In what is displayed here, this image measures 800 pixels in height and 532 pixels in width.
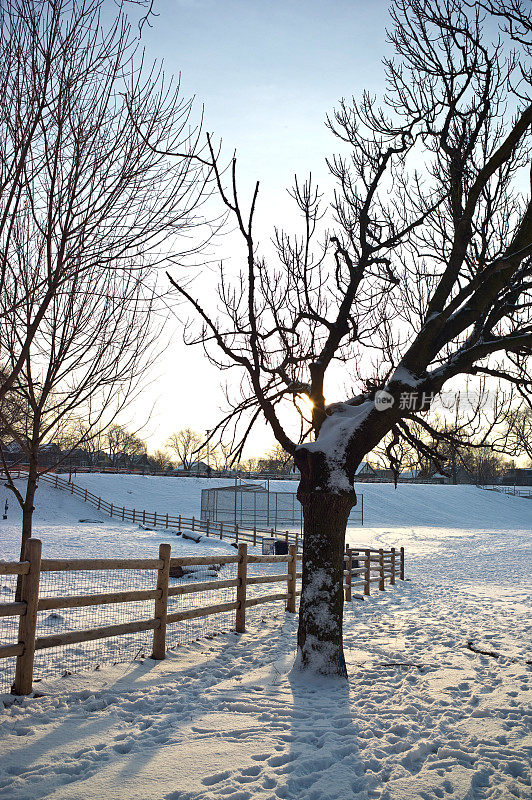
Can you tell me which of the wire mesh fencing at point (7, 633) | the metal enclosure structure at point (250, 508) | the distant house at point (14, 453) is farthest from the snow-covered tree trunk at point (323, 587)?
the metal enclosure structure at point (250, 508)

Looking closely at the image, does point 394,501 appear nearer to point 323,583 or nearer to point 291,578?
point 291,578

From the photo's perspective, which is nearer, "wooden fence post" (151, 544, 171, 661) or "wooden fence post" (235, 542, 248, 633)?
"wooden fence post" (151, 544, 171, 661)

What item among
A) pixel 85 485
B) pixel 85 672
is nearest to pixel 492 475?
pixel 85 485

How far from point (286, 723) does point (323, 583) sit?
1.75 metres

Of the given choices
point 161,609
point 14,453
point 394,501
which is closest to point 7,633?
point 161,609

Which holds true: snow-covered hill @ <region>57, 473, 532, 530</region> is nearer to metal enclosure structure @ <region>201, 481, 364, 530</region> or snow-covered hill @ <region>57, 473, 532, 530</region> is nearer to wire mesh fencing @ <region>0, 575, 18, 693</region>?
metal enclosure structure @ <region>201, 481, 364, 530</region>

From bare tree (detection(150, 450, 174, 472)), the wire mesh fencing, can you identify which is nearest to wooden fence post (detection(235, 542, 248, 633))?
the wire mesh fencing

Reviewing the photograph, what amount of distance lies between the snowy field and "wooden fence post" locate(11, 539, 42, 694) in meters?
0.23

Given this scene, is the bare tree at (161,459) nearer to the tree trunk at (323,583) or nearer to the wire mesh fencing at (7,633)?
the wire mesh fencing at (7,633)

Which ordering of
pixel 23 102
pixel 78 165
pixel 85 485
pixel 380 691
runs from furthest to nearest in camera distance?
pixel 85 485, pixel 380 691, pixel 78 165, pixel 23 102

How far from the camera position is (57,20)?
357cm

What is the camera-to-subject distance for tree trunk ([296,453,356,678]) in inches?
245

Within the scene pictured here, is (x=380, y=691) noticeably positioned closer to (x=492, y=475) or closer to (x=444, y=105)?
(x=444, y=105)

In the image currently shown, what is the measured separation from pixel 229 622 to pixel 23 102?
29.2 ft
